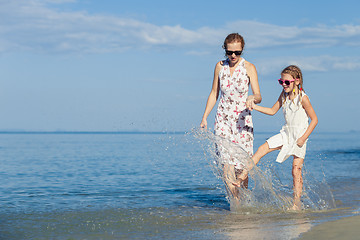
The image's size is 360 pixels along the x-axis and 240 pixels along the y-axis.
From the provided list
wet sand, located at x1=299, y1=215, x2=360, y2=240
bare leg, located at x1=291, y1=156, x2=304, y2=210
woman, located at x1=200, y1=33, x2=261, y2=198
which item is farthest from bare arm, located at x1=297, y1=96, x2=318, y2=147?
wet sand, located at x1=299, y1=215, x2=360, y2=240

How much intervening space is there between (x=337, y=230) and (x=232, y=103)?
93.8 inches

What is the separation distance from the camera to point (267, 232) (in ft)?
15.0

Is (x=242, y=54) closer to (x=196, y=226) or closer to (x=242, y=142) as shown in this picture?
(x=242, y=142)

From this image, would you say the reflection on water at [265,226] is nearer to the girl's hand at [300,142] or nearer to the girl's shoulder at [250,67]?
the girl's hand at [300,142]

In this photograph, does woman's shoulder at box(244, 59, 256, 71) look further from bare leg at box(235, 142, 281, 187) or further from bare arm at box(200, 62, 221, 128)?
bare leg at box(235, 142, 281, 187)

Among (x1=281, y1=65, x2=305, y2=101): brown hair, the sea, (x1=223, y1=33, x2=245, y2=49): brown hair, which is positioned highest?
(x1=223, y1=33, x2=245, y2=49): brown hair

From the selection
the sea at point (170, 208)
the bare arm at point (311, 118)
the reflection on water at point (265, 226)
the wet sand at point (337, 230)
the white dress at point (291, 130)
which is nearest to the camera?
the wet sand at point (337, 230)

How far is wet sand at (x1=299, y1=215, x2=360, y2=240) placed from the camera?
13.4ft

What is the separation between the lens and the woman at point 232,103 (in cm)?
595

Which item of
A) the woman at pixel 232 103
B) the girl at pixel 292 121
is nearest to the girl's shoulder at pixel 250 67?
the woman at pixel 232 103

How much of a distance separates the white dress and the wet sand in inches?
53.2

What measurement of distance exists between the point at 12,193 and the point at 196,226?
479 centimetres

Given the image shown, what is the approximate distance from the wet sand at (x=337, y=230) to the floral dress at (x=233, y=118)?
1.77 metres

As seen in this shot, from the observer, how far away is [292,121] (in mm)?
5992
